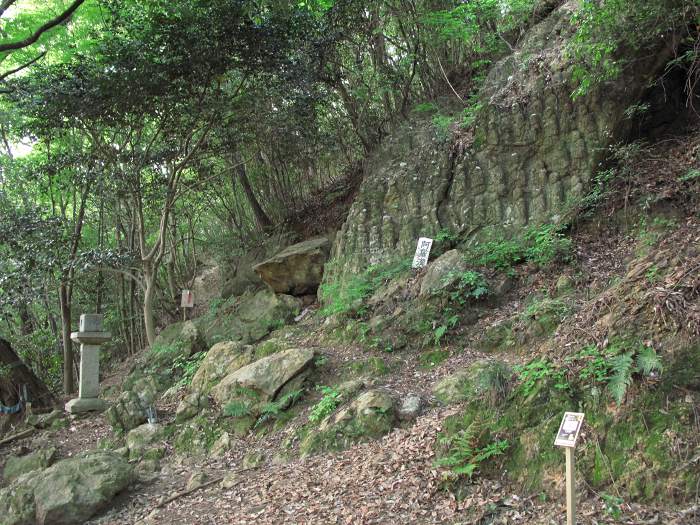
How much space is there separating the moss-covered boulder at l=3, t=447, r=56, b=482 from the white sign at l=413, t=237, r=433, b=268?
6.81 metres

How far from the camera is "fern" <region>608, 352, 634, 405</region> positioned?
4004mm

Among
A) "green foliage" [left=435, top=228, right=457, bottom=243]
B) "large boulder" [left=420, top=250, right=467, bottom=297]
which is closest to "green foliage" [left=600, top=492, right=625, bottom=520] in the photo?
"large boulder" [left=420, top=250, right=467, bottom=297]

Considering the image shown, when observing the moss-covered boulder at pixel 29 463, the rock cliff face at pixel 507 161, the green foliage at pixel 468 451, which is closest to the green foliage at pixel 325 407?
the green foliage at pixel 468 451

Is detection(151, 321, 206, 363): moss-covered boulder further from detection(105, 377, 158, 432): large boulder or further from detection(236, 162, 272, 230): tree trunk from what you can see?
detection(236, 162, 272, 230): tree trunk

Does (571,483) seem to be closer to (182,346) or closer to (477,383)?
(477,383)

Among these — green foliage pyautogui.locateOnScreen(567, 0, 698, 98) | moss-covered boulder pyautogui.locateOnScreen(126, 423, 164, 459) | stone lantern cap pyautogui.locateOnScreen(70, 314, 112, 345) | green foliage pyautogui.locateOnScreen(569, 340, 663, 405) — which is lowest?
moss-covered boulder pyautogui.locateOnScreen(126, 423, 164, 459)

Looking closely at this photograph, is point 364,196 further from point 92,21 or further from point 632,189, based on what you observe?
point 92,21

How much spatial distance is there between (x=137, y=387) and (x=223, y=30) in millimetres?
7354

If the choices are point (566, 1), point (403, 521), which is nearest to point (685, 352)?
point (403, 521)

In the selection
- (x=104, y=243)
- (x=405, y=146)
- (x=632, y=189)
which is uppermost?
(x=104, y=243)

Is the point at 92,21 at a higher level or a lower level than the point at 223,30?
higher

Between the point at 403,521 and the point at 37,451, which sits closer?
the point at 403,521

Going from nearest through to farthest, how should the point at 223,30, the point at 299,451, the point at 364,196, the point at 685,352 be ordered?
1. the point at 685,352
2. the point at 299,451
3. the point at 223,30
4. the point at 364,196

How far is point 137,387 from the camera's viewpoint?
33.8 ft
